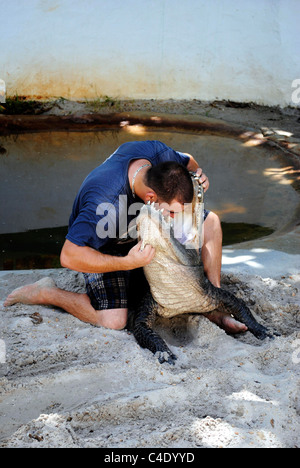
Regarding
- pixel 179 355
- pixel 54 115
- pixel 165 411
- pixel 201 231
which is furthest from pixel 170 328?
pixel 54 115

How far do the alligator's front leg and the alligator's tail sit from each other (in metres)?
0.38

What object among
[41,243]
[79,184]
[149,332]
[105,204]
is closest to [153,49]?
[79,184]

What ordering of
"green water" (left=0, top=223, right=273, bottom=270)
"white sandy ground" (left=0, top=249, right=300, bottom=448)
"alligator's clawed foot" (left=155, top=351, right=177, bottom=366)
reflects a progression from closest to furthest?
1. "white sandy ground" (left=0, top=249, right=300, bottom=448)
2. "alligator's clawed foot" (left=155, top=351, right=177, bottom=366)
3. "green water" (left=0, top=223, right=273, bottom=270)

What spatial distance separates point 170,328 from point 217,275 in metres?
0.47

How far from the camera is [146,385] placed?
7.24ft

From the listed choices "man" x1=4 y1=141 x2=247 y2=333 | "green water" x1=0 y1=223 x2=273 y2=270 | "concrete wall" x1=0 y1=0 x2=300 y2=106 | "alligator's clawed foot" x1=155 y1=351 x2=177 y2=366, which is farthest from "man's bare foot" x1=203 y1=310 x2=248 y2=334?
"concrete wall" x1=0 y1=0 x2=300 y2=106

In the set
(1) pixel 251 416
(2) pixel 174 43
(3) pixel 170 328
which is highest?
(2) pixel 174 43

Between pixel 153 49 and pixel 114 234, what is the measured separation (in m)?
5.95

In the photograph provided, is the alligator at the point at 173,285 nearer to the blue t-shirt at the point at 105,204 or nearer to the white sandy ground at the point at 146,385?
the white sandy ground at the point at 146,385

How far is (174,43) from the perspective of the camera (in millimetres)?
7895

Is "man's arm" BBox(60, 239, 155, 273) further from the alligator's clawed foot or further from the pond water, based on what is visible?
the pond water

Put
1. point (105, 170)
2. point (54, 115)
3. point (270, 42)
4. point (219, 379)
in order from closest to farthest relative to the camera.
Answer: point (219, 379), point (105, 170), point (54, 115), point (270, 42)

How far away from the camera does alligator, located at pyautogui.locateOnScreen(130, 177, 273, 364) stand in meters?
2.54

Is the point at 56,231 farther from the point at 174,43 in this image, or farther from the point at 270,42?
the point at 270,42
